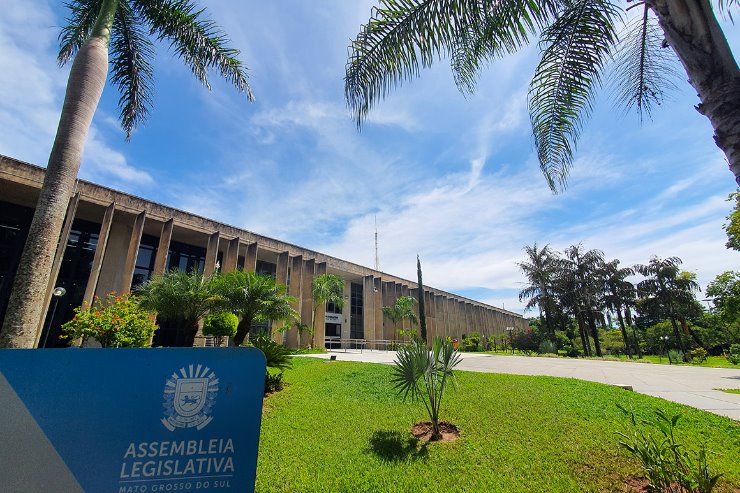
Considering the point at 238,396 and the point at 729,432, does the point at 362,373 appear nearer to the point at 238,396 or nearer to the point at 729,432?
the point at 729,432

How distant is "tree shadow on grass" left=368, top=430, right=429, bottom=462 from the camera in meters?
5.15

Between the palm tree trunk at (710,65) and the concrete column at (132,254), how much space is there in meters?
24.0

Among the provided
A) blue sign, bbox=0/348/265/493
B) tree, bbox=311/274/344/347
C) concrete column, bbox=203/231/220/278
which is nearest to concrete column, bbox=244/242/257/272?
concrete column, bbox=203/231/220/278

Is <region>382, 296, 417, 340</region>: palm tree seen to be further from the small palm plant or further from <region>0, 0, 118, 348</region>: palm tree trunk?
<region>0, 0, 118, 348</region>: palm tree trunk

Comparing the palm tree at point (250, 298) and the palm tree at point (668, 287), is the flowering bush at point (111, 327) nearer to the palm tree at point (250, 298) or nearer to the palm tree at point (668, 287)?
the palm tree at point (250, 298)

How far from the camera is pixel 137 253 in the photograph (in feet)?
67.5

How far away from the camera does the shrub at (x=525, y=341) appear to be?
3841 centimetres

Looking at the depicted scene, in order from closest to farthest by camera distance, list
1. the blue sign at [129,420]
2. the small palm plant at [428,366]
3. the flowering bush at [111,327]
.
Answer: the blue sign at [129,420] → the small palm plant at [428,366] → the flowering bush at [111,327]

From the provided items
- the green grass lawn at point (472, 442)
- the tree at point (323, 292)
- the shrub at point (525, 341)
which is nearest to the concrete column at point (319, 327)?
the tree at point (323, 292)

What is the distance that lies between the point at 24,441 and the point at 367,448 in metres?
4.68

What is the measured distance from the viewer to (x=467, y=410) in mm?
7531

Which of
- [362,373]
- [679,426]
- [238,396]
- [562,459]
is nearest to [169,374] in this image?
[238,396]

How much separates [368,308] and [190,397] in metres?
33.9

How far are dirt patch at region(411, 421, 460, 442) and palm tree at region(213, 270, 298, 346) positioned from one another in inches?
331
